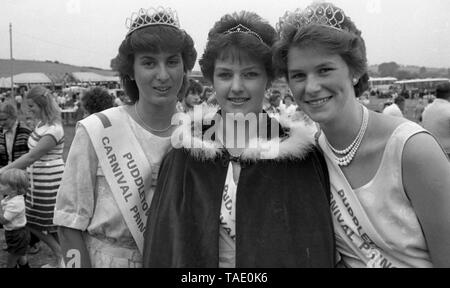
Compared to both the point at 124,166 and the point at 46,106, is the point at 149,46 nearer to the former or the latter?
the point at 124,166

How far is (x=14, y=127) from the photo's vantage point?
554 cm

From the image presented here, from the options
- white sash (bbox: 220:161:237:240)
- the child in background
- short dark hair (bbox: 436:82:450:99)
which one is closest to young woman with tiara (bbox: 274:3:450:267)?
white sash (bbox: 220:161:237:240)

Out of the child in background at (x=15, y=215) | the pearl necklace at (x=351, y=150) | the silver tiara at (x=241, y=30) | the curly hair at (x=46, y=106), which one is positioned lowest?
the child in background at (x=15, y=215)

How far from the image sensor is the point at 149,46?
2.29 meters

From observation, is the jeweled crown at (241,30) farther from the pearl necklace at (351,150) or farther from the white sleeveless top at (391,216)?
the white sleeveless top at (391,216)

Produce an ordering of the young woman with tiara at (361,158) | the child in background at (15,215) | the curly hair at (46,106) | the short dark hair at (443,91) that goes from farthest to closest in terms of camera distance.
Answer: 1. the short dark hair at (443,91)
2. the curly hair at (46,106)
3. the child in background at (15,215)
4. the young woman with tiara at (361,158)

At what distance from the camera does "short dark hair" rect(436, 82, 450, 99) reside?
6201 mm

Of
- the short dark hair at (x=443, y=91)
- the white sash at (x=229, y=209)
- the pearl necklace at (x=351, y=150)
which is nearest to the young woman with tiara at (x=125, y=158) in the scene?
the white sash at (x=229, y=209)

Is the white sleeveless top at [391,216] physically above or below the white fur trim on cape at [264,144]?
below

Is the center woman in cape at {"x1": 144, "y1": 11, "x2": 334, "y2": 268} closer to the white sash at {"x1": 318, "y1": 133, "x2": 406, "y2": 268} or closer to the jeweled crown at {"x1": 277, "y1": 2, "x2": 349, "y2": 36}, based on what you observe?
the white sash at {"x1": 318, "y1": 133, "x2": 406, "y2": 268}

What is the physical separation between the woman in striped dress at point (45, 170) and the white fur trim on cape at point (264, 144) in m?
2.86

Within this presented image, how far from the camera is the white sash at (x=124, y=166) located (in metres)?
2.22

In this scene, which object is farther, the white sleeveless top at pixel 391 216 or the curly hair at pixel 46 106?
the curly hair at pixel 46 106

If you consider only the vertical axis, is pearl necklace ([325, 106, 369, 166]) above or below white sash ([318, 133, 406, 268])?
above
